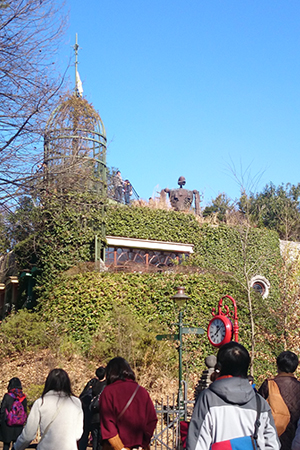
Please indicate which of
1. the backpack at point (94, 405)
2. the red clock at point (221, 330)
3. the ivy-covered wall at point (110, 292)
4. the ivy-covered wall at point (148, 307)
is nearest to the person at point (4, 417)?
the backpack at point (94, 405)

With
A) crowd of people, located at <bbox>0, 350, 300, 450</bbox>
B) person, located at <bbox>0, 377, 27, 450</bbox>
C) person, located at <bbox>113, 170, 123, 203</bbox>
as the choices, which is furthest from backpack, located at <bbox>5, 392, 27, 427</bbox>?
person, located at <bbox>113, 170, 123, 203</bbox>

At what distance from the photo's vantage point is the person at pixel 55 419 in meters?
4.28

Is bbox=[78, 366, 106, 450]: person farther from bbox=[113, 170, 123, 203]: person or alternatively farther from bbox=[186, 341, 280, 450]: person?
bbox=[113, 170, 123, 203]: person

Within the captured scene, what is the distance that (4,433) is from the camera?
777 centimetres

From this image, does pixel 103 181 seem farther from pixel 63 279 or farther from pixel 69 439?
pixel 69 439

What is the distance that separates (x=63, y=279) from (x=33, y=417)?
464 inches

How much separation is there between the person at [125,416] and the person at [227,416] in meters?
1.01

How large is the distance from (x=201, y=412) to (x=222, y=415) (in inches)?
5.4

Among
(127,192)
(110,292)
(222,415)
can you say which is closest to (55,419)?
(222,415)

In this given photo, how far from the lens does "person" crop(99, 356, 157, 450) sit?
4.22 m

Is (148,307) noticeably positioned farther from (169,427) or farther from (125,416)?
(125,416)

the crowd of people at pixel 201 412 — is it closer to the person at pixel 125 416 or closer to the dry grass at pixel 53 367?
the person at pixel 125 416

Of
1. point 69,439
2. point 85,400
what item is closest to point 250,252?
Result: point 85,400

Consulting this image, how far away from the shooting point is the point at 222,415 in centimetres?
333
